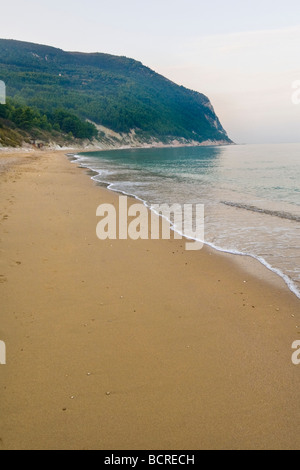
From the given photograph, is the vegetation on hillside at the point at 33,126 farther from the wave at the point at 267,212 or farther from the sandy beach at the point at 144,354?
the sandy beach at the point at 144,354

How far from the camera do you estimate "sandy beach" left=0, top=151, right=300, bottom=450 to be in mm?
2742

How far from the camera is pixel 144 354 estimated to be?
3.78 m

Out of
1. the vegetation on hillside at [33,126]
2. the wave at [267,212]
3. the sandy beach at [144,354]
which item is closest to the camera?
the sandy beach at [144,354]

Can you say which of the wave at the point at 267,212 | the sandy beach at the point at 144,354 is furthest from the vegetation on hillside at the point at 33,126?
the sandy beach at the point at 144,354

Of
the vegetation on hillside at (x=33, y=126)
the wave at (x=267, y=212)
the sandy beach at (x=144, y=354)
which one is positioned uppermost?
the vegetation on hillside at (x=33, y=126)

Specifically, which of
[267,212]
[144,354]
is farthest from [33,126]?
[144,354]

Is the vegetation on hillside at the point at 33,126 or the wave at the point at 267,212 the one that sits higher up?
the vegetation on hillside at the point at 33,126

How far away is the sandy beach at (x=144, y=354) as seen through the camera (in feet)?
9.00

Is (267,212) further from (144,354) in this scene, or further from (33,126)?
(33,126)

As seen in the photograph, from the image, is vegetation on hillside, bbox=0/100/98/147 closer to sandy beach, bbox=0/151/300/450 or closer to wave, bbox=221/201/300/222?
wave, bbox=221/201/300/222

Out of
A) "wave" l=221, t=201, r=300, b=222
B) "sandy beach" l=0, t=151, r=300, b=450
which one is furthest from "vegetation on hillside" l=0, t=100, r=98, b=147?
"sandy beach" l=0, t=151, r=300, b=450

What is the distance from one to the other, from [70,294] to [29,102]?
523 feet

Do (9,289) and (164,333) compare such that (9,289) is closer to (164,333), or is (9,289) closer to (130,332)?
(130,332)
